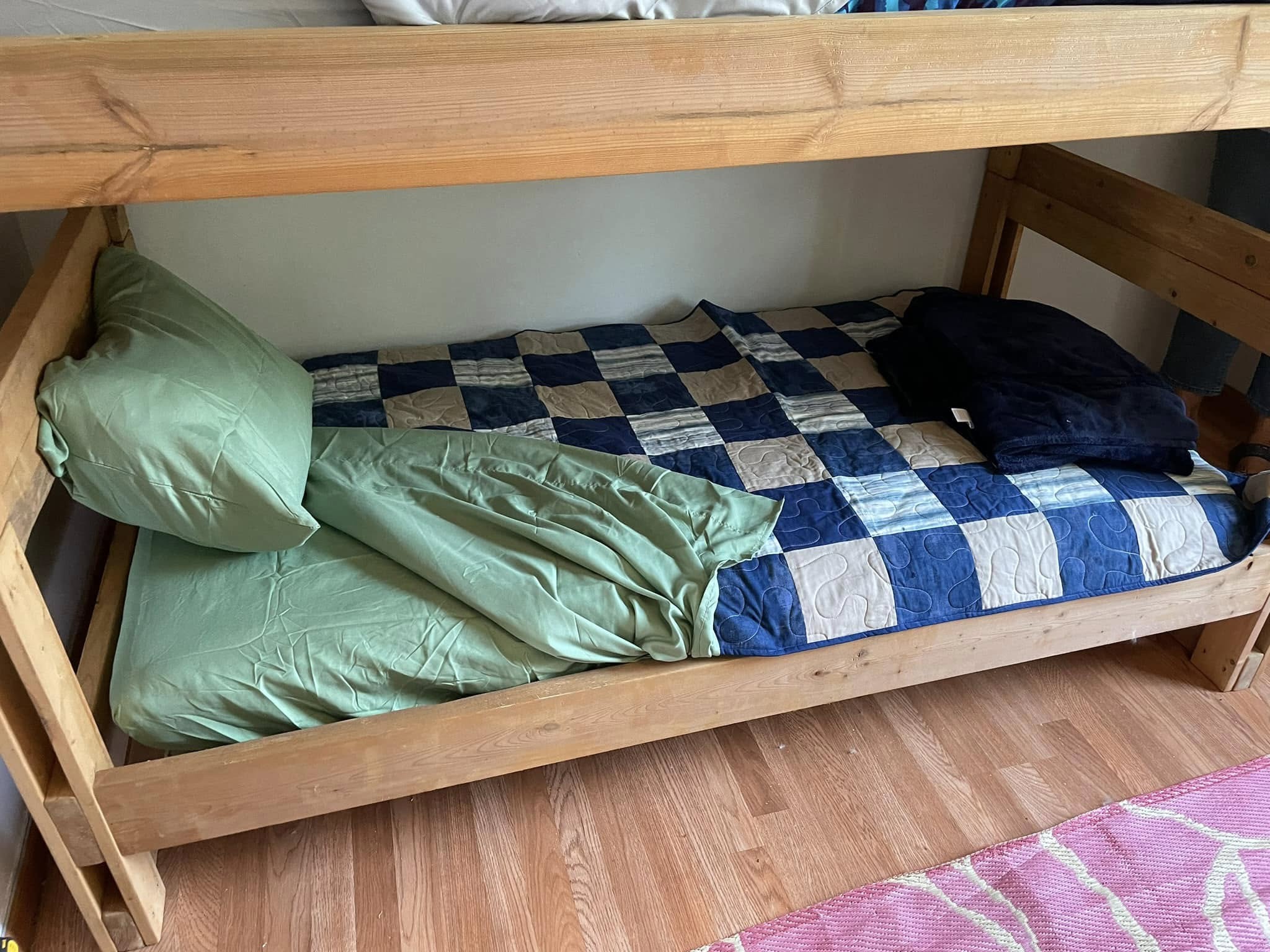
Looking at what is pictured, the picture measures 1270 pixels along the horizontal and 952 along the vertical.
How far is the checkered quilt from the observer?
1.37 meters

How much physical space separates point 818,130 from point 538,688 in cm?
76

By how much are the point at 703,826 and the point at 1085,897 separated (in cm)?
53

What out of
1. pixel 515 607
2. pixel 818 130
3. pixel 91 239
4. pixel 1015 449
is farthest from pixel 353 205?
pixel 1015 449

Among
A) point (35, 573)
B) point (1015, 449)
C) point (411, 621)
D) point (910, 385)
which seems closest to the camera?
point (411, 621)

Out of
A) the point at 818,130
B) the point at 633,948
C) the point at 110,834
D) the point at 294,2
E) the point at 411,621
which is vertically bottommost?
the point at 633,948

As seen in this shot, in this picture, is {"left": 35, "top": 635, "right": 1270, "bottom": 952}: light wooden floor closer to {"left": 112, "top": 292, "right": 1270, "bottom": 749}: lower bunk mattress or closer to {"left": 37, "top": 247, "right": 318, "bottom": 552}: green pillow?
{"left": 112, "top": 292, "right": 1270, "bottom": 749}: lower bunk mattress

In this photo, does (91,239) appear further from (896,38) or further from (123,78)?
(896,38)

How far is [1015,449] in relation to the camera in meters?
1.56

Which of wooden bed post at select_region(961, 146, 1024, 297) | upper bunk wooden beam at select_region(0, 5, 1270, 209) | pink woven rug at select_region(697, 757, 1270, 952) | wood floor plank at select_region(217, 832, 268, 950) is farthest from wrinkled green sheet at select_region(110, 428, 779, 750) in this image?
wooden bed post at select_region(961, 146, 1024, 297)

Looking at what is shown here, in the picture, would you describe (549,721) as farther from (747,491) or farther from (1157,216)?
(1157,216)

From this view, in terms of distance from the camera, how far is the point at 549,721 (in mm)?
1271

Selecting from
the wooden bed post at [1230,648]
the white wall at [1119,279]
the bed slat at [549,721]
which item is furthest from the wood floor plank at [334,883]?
the white wall at [1119,279]

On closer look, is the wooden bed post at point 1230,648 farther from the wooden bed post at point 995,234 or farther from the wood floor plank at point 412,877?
the wood floor plank at point 412,877

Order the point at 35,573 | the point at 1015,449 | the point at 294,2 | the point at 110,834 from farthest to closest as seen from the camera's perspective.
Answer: the point at 1015,449 → the point at 35,573 → the point at 110,834 → the point at 294,2
